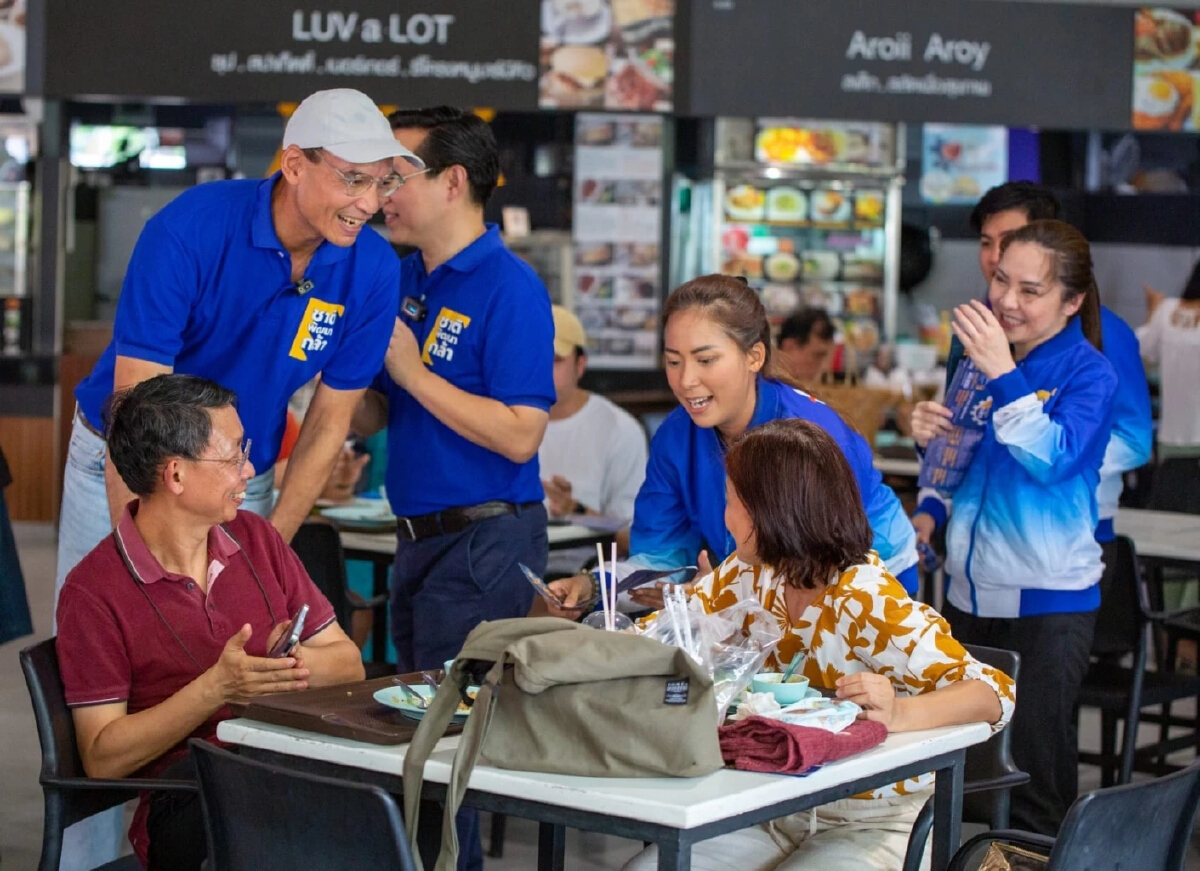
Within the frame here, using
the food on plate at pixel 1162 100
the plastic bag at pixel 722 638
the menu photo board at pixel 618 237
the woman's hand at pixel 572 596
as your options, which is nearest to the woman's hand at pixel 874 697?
the plastic bag at pixel 722 638

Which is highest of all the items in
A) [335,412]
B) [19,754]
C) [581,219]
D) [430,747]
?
[581,219]

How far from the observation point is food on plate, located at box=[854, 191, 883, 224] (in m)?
10.4

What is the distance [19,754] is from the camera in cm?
531

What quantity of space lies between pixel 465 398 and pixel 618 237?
6330 mm

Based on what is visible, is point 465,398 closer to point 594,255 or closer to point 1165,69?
point 594,255

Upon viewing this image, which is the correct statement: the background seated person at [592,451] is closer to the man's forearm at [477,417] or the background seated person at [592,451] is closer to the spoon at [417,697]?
the man's forearm at [477,417]

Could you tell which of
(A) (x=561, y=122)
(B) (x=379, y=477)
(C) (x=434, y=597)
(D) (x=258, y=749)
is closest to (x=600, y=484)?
(B) (x=379, y=477)

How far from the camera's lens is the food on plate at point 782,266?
1030 centimetres

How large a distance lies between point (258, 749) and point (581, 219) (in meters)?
7.68

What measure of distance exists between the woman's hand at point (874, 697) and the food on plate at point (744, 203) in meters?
8.08

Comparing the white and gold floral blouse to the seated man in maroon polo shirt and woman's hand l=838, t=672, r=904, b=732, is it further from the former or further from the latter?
the seated man in maroon polo shirt

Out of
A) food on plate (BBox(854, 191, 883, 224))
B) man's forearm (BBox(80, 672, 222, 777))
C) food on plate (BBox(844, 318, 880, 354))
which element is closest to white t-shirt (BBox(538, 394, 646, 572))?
man's forearm (BBox(80, 672, 222, 777))

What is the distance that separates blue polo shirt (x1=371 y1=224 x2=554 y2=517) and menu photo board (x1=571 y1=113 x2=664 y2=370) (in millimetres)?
5956

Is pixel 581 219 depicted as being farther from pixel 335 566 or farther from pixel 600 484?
pixel 335 566
